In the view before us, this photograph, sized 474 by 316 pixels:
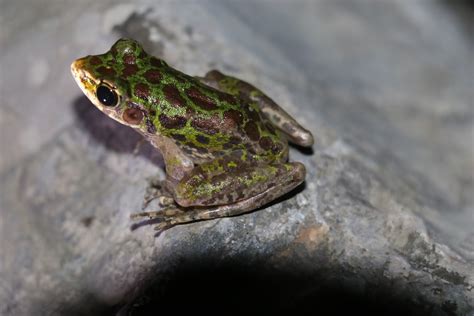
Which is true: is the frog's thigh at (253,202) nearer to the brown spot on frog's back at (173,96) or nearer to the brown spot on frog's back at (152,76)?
the brown spot on frog's back at (173,96)

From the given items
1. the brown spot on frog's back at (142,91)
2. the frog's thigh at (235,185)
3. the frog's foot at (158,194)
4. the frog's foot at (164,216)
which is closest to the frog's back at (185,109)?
the brown spot on frog's back at (142,91)

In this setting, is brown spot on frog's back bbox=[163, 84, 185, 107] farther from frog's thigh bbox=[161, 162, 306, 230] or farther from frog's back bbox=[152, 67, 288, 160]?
frog's thigh bbox=[161, 162, 306, 230]

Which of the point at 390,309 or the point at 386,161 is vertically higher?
the point at 386,161

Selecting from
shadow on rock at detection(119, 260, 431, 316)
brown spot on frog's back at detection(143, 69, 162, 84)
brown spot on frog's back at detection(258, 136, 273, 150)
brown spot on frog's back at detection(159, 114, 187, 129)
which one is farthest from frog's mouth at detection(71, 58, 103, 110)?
shadow on rock at detection(119, 260, 431, 316)

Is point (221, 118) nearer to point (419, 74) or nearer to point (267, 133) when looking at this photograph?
point (267, 133)

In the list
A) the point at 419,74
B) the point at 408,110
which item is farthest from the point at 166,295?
the point at 419,74

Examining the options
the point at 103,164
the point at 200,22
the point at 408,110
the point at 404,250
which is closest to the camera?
the point at 404,250

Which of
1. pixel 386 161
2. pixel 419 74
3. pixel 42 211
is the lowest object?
pixel 42 211
